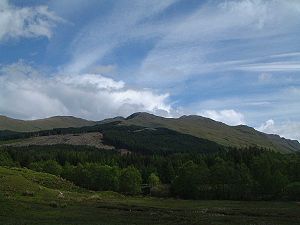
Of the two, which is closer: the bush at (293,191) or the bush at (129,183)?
the bush at (293,191)

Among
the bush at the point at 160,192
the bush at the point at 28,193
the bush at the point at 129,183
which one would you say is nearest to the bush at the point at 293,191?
the bush at the point at 160,192

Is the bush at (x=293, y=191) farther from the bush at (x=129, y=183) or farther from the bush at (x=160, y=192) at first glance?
the bush at (x=129, y=183)

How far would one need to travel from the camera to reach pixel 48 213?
2554 inches

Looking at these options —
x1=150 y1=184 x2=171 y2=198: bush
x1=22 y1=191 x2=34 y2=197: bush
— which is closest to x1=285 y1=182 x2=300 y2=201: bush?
x1=150 y1=184 x2=171 y2=198: bush

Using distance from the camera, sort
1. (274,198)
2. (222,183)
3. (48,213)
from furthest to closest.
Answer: (222,183), (274,198), (48,213)

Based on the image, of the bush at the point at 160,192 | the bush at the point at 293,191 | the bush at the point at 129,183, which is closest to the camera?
the bush at the point at 293,191

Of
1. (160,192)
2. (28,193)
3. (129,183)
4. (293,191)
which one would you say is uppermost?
(129,183)

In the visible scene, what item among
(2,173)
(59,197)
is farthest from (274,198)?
(2,173)

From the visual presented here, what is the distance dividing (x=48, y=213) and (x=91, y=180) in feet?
351

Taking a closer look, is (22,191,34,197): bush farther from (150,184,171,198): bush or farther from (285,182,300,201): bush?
(285,182,300,201): bush

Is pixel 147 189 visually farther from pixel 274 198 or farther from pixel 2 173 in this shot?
pixel 2 173

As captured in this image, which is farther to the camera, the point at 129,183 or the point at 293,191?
the point at 129,183

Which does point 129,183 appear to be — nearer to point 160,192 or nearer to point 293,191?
point 160,192

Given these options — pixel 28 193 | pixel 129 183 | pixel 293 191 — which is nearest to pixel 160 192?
pixel 129 183
